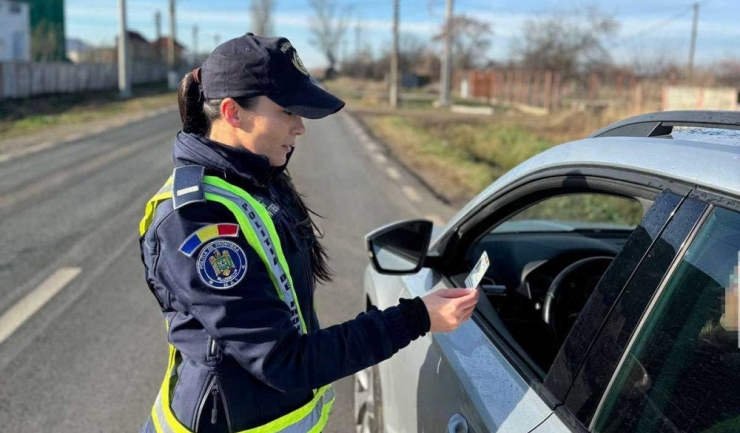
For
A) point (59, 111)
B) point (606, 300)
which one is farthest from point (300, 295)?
point (59, 111)

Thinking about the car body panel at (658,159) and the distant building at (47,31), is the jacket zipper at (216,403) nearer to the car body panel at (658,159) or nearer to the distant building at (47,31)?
the car body panel at (658,159)

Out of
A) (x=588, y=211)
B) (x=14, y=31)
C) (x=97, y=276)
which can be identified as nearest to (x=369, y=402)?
(x=97, y=276)

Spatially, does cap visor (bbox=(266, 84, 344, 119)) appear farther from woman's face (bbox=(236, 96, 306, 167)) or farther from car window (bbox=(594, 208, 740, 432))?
car window (bbox=(594, 208, 740, 432))

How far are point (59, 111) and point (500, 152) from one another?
16865mm

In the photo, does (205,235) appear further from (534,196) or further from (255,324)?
(534,196)

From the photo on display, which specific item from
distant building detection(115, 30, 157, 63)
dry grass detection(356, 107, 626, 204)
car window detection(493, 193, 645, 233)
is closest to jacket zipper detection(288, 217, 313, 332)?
car window detection(493, 193, 645, 233)

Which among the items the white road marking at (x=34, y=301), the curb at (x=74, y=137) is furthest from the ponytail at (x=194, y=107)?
the curb at (x=74, y=137)

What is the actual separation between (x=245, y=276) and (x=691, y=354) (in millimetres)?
890

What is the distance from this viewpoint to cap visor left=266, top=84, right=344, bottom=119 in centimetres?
162

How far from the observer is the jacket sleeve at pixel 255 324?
4.79 ft

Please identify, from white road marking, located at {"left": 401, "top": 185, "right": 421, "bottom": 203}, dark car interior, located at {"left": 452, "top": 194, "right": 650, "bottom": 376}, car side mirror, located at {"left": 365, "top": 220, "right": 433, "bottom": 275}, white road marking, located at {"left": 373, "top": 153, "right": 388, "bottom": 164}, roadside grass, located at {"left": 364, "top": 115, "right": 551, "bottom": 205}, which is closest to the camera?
dark car interior, located at {"left": 452, "top": 194, "right": 650, "bottom": 376}

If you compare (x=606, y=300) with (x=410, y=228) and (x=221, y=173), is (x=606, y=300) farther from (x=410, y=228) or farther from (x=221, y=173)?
(x=410, y=228)

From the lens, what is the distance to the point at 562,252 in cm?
271

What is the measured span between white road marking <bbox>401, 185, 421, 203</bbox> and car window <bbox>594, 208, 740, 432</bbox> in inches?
308
